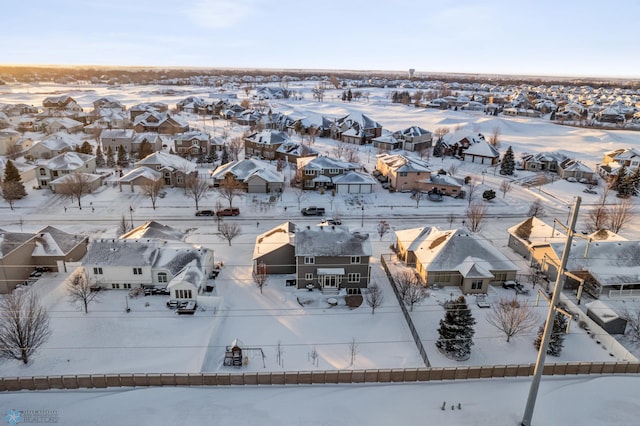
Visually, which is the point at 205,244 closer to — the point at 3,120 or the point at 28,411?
the point at 28,411

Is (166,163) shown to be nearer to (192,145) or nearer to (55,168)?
(55,168)

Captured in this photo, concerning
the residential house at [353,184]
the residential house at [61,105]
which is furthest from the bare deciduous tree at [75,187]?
the residential house at [61,105]

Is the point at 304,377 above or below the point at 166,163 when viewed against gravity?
below

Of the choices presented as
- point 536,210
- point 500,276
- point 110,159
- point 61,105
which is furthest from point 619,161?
point 61,105

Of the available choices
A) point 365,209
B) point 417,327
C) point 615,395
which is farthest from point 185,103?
point 615,395

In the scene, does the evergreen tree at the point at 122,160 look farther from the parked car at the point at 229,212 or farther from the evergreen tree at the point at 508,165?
the evergreen tree at the point at 508,165

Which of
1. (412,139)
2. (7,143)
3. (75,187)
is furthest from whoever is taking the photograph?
(412,139)
